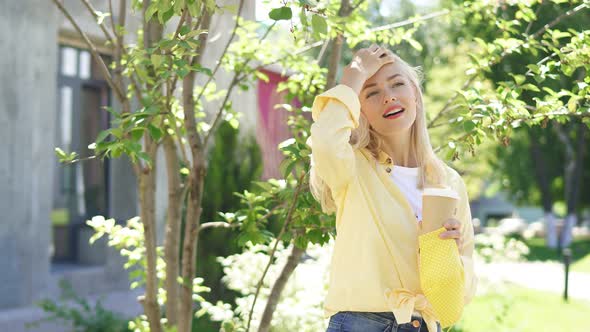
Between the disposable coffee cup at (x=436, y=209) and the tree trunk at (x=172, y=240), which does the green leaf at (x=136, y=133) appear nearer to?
the disposable coffee cup at (x=436, y=209)

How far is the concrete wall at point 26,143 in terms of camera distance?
298 inches

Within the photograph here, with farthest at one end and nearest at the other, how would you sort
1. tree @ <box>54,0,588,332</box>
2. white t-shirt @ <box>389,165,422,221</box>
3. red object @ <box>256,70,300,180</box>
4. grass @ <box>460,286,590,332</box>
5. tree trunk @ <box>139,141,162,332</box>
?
grass @ <box>460,286,590,332</box> → red object @ <box>256,70,300,180</box> → tree trunk @ <box>139,141,162,332</box> → tree @ <box>54,0,588,332</box> → white t-shirt @ <box>389,165,422,221</box>

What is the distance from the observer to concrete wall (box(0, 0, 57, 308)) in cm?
757

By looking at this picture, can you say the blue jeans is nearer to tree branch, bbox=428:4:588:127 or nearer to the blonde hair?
the blonde hair

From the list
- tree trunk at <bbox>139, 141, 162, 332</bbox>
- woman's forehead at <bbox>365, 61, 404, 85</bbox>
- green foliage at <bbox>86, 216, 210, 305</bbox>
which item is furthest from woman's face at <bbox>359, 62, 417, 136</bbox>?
green foliage at <bbox>86, 216, 210, 305</bbox>

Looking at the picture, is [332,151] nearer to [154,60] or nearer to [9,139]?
[154,60]

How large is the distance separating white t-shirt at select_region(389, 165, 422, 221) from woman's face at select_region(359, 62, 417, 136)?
0.38 feet

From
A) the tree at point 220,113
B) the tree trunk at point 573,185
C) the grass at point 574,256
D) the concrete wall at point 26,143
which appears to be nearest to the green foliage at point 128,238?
the tree at point 220,113

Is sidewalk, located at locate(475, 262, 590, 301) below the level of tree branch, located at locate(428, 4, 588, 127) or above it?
below

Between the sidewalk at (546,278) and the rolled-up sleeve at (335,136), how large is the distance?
541 centimetres

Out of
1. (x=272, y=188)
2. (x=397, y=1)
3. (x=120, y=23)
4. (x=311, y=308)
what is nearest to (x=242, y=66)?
(x=120, y=23)

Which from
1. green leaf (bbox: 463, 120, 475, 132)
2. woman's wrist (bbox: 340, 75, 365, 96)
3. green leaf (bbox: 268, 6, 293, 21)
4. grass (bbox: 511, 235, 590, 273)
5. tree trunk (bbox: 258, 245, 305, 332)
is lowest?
grass (bbox: 511, 235, 590, 273)

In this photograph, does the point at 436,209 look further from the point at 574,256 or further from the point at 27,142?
the point at 574,256

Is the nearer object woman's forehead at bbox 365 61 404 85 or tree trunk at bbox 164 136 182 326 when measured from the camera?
woman's forehead at bbox 365 61 404 85
